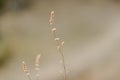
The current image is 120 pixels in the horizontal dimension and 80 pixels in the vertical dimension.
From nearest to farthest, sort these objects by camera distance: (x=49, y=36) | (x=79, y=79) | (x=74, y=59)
Result: (x=79, y=79) → (x=74, y=59) → (x=49, y=36)

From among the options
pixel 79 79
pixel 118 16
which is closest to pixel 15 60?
pixel 79 79

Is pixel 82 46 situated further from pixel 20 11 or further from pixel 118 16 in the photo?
pixel 20 11

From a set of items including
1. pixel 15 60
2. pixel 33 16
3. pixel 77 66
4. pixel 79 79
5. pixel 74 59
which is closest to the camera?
pixel 79 79

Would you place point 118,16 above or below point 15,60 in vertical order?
above

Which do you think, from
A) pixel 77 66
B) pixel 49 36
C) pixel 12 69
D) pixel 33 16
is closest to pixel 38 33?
pixel 49 36

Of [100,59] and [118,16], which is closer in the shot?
[100,59]

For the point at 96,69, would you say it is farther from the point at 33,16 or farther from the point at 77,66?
the point at 33,16
